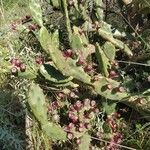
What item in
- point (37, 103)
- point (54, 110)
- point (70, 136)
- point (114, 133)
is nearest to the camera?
point (37, 103)

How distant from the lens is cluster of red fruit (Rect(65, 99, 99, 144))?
233 cm

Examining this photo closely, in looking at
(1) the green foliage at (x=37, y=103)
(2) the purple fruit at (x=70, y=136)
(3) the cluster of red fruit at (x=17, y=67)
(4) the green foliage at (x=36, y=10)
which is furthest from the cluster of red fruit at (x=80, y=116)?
(4) the green foliage at (x=36, y=10)

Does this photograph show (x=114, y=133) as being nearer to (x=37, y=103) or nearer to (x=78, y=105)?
(x=78, y=105)

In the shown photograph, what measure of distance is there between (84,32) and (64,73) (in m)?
0.54

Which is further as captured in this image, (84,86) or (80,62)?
(84,86)

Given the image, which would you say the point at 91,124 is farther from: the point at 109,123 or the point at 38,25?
the point at 38,25

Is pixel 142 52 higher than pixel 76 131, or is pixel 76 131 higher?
pixel 142 52

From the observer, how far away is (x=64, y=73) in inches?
86.4

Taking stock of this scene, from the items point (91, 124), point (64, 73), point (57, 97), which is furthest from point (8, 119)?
point (64, 73)

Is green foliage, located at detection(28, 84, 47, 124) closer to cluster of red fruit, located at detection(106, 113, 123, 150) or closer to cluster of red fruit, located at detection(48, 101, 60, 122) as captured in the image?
cluster of red fruit, located at detection(48, 101, 60, 122)

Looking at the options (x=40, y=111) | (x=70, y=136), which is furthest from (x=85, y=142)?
(x=40, y=111)

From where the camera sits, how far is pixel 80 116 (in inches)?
93.2

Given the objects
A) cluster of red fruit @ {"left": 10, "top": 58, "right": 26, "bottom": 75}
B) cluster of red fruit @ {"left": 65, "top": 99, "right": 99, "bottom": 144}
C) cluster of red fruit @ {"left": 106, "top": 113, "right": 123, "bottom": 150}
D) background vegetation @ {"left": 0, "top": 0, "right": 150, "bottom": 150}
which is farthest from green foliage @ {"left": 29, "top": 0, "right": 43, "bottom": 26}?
cluster of red fruit @ {"left": 106, "top": 113, "right": 123, "bottom": 150}

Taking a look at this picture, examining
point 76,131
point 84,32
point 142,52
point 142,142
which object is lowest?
point 142,142
